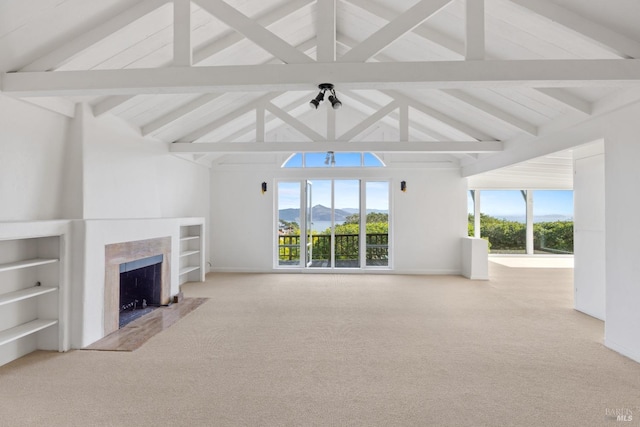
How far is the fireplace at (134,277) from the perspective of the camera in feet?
13.0

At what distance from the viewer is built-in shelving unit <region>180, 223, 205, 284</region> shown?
274 inches

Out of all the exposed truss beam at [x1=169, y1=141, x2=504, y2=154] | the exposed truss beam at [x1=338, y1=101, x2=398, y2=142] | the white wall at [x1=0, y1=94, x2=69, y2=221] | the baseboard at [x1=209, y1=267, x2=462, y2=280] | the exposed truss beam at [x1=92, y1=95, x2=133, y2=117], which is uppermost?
the exposed truss beam at [x1=338, y1=101, x2=398, y2=142]

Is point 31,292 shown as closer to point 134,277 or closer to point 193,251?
point 134,277

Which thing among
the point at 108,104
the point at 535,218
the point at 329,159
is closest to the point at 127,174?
the point at 108,104

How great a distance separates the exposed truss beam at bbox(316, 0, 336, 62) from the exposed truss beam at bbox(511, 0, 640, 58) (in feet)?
5.12

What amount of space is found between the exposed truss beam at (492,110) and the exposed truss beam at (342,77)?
1971 millimetres

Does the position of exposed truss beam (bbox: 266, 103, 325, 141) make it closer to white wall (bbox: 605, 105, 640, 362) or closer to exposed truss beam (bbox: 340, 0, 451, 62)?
exposed truss beam (bbox: 340, 0, 451, 62)

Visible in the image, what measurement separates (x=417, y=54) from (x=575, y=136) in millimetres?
2107

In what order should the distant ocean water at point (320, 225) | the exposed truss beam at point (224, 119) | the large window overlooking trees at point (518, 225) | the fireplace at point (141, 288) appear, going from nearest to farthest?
the fireplace at point (141, 288) → the exposed truss beam at point (224, 119) → the distant ocean water at point (320, 225) → the large window overlooking trees at point (518, 225)

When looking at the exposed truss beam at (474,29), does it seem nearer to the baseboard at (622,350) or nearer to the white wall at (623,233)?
the white wall at (623,233)

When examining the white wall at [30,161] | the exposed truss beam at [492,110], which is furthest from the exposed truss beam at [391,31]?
the white wall at [30,161]

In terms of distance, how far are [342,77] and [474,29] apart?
1058 millimetres

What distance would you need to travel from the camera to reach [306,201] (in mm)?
8305

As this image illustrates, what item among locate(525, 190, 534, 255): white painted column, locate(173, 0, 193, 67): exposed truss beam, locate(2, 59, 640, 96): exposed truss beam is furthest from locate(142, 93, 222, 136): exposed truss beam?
locate(525, 190, 534, 255): white painted column
